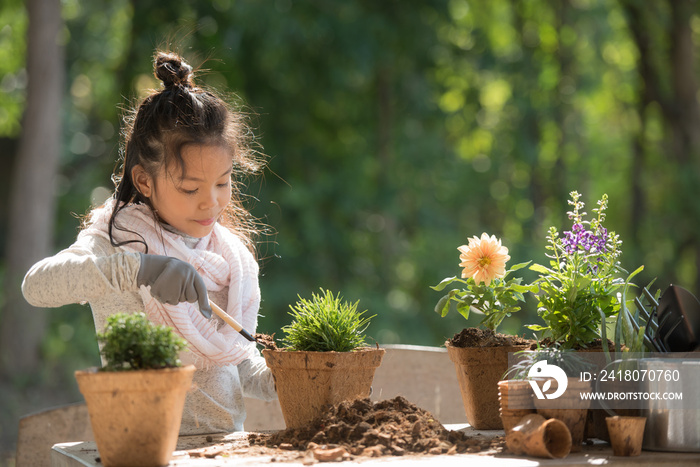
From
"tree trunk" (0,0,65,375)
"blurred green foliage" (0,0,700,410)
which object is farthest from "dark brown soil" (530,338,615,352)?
"tree trunk" (0,0,65,375)

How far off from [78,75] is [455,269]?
501 centimetres

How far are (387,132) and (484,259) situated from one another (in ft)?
19.3

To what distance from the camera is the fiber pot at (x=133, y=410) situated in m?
1.12

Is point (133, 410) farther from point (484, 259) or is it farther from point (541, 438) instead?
point (484, 259)

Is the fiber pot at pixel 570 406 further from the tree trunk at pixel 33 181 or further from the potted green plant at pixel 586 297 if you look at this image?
the tree trunk at pixel 33 181

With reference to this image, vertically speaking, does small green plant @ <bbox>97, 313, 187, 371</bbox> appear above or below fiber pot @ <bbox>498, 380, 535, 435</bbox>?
above

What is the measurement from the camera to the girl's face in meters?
1.68

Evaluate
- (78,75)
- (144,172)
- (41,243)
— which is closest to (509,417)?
(144,172)

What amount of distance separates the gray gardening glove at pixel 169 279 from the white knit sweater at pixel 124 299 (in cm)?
2

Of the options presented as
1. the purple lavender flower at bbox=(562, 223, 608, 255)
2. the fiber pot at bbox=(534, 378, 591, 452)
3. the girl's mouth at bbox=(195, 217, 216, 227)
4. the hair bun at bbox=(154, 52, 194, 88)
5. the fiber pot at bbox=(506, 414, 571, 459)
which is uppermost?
the hair bun at bbox=(154, 52, 194, 88)

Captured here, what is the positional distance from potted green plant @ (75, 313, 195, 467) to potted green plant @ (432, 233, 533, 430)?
64 centimetres

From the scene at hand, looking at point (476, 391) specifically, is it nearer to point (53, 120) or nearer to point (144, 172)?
point (144, 172)

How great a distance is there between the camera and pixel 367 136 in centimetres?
748

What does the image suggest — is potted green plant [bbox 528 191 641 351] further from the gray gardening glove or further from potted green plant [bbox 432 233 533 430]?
the gray gardening glove
